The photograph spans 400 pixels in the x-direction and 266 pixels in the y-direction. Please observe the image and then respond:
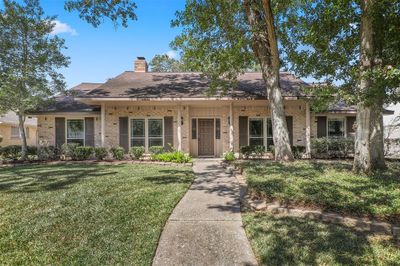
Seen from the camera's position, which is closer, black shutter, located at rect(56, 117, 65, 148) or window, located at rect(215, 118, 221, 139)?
black shutter, located at rect(56, 117, 65, 148)

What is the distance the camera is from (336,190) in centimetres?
587

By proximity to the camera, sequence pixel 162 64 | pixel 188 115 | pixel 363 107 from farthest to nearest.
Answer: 1. pixel 162 64
2. pixel 188 115
3. pixel 363 107

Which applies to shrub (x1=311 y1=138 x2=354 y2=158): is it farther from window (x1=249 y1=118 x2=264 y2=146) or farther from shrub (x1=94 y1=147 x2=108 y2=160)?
shrub (x1=94 y1=147 x2=108 y2=160)

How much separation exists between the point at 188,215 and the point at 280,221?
1.67m

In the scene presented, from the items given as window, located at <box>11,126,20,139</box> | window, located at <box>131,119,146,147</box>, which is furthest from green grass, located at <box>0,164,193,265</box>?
window, located at <box>11,126,20,139</box>

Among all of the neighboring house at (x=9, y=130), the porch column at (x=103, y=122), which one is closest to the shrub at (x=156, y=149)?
the porch column at (x=103, y=122)

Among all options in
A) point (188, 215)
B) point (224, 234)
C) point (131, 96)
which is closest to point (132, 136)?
point (131, 96)

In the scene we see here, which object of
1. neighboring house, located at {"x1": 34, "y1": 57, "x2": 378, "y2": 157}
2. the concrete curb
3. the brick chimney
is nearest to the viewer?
the concrete curb

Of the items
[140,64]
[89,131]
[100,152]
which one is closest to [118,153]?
[100,152]

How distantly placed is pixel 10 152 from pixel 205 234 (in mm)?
13834

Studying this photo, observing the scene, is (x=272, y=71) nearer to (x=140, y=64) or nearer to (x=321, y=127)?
(x=321, y=127)

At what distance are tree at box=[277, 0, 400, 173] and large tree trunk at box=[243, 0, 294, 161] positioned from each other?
93 centimetres

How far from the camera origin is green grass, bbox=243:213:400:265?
3.61m

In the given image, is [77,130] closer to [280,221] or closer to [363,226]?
[280,221]
